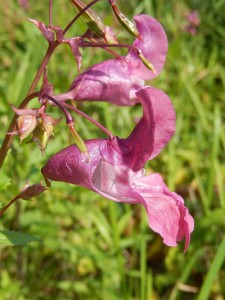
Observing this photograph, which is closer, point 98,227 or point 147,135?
point 147,135

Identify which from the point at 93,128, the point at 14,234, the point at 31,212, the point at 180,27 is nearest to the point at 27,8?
the point at 180,27

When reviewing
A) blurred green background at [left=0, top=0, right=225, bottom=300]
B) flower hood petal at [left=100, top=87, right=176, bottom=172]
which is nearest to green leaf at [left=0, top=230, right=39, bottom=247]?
blurred green background at [left=0, top=0, right=225, bottom=300]

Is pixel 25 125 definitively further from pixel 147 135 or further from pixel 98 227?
pixel 98 227

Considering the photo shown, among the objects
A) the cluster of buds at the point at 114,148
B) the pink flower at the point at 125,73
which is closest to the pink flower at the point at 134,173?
the cluster of buds at the point at 114,148

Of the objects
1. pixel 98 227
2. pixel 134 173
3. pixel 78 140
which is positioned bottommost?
pixel 98 227

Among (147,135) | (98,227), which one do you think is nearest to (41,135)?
(147,135)

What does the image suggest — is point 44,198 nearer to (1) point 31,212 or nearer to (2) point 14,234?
(1) point 31,212

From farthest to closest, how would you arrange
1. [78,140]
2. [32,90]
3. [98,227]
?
1. [98,227]
2. [32,90]
3. [78,140]
